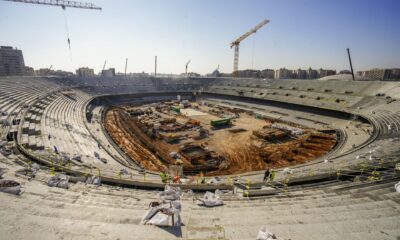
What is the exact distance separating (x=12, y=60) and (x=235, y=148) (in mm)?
170173

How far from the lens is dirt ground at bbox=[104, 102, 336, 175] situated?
24.0 m

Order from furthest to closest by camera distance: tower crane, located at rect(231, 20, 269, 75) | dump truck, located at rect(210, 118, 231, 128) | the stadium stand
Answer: tower crane, located at rect(231, 20, 269, 75) → dump truck, located at rect(210, 118, 231, 128) → the stadium stand

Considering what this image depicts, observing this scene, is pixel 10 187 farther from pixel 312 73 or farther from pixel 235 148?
pixel 312 73

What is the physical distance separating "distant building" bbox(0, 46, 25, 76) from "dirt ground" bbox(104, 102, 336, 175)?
126m

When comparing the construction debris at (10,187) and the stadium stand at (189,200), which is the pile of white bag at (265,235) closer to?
the stadium stand at (189,200)

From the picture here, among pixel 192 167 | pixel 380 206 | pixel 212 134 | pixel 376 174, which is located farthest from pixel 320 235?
pixel 212 134

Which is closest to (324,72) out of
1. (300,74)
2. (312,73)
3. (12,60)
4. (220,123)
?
(312,73)

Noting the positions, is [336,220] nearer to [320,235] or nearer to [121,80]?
[320,235]

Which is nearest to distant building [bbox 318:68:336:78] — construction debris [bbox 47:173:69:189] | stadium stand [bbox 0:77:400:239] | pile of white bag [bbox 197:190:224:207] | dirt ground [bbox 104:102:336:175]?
dirt ground [bbox 104:102:336:175]

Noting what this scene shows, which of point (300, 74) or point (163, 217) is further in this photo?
point (300, 74)

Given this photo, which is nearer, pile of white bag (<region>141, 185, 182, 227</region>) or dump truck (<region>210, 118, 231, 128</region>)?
pile of white bag (<region>141, 185, 182, 227</region>)

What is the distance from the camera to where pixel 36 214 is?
729 centimetres

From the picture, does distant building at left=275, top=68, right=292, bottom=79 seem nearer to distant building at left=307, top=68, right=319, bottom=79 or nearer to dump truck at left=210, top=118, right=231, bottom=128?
distant building at left=307, top=68, right=319, bottom=79

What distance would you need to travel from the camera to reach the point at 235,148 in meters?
29.2
